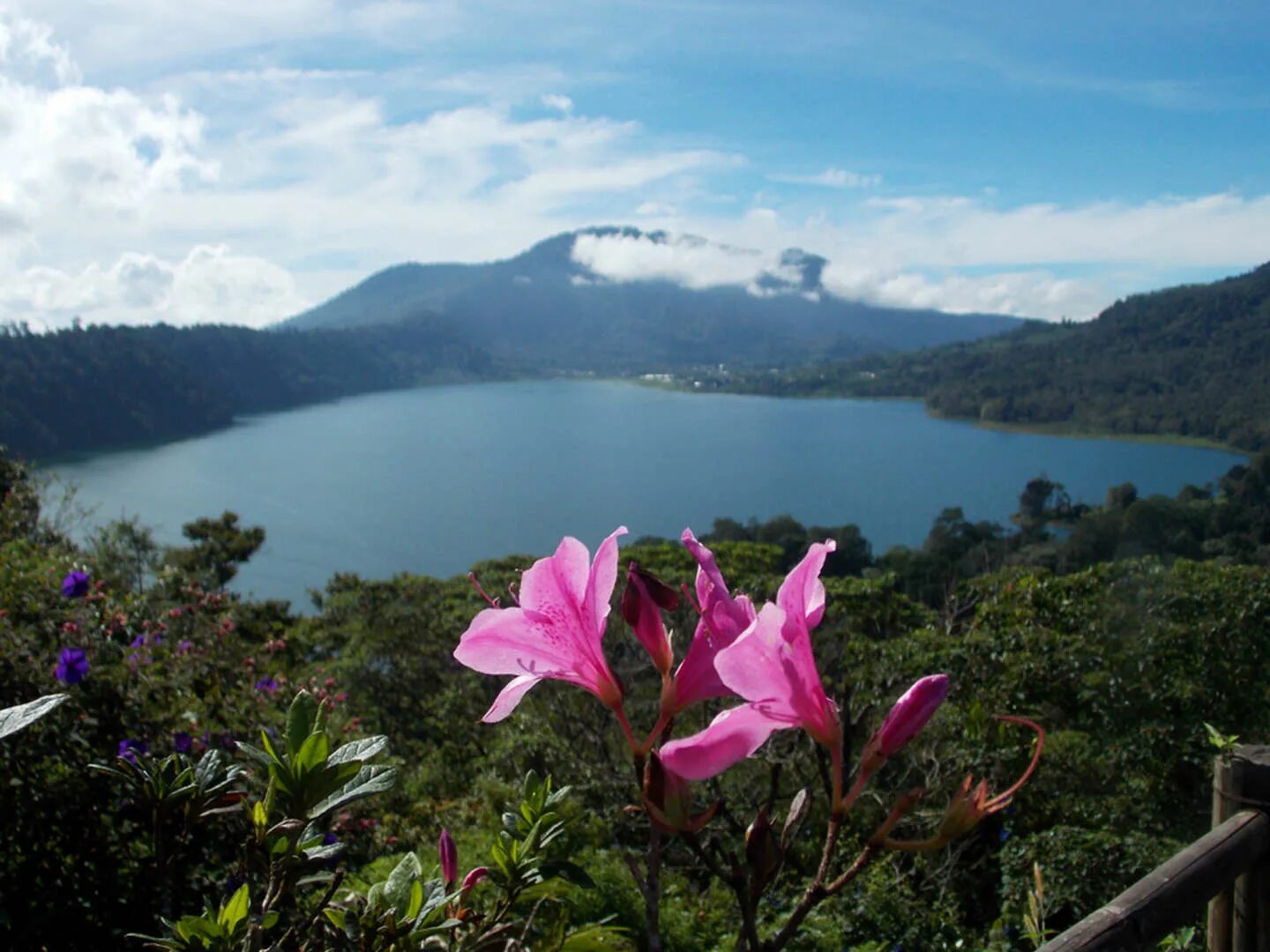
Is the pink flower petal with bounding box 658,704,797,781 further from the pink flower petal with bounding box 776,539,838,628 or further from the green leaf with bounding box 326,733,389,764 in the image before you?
the green leaf with bounding box 326,733,389,764

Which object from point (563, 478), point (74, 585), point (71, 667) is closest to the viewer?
point (71, 667)

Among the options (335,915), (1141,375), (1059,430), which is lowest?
(1059,430)

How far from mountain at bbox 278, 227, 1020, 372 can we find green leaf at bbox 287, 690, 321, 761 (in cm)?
11784

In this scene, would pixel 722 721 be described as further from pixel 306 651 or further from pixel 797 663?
pixel 306 651

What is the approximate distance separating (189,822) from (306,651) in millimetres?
9320

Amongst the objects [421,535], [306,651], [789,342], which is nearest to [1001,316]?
[789,342]

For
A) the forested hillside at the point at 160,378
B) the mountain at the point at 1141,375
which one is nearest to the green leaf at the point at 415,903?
the forested hillside at the point at 160,378

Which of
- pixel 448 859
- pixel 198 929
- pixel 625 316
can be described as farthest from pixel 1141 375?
pixel 625 316

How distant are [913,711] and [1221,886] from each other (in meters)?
1.20

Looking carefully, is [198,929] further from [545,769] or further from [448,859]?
[545,769]

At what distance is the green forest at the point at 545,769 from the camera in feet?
2.43

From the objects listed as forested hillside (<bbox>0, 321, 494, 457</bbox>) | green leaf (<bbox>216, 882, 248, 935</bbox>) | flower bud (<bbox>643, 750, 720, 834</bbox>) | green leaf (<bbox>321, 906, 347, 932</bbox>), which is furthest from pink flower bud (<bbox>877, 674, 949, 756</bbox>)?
forested hillside (<bbox>0, 321, 494, 457</bbox>)

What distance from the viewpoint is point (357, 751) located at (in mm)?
690

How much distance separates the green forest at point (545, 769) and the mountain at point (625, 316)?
370 feet
